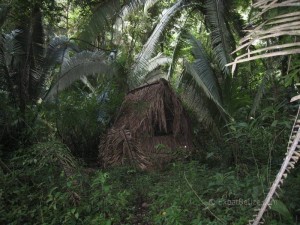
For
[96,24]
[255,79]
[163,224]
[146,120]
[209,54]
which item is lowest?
[163,224]

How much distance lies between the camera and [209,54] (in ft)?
21.7

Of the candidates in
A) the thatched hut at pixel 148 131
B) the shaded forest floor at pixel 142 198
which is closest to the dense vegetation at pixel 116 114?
the shaded forest floor at pixel 142 198

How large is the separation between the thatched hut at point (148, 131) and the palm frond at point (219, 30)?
140cm

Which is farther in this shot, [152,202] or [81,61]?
[81,61]

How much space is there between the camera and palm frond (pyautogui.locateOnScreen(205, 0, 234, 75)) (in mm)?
6008

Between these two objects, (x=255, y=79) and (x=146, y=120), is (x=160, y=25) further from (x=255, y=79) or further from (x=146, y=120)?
(x=255, y=79)

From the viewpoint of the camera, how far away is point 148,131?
661cm

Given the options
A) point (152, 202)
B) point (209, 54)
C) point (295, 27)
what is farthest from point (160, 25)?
point (295, 27)

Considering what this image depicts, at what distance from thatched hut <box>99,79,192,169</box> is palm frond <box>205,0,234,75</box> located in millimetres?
1399

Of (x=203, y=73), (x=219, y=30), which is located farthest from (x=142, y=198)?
(x=219, y=30)

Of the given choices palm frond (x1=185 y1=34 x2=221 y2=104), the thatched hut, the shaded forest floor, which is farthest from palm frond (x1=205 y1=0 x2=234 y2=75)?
the shaded forest floor

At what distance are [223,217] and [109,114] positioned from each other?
16.0ft

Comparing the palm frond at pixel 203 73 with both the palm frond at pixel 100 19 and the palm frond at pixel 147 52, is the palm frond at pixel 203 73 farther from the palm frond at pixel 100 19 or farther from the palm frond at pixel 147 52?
the palm frond at pixel 100 19

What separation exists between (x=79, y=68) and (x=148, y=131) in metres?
2.05
